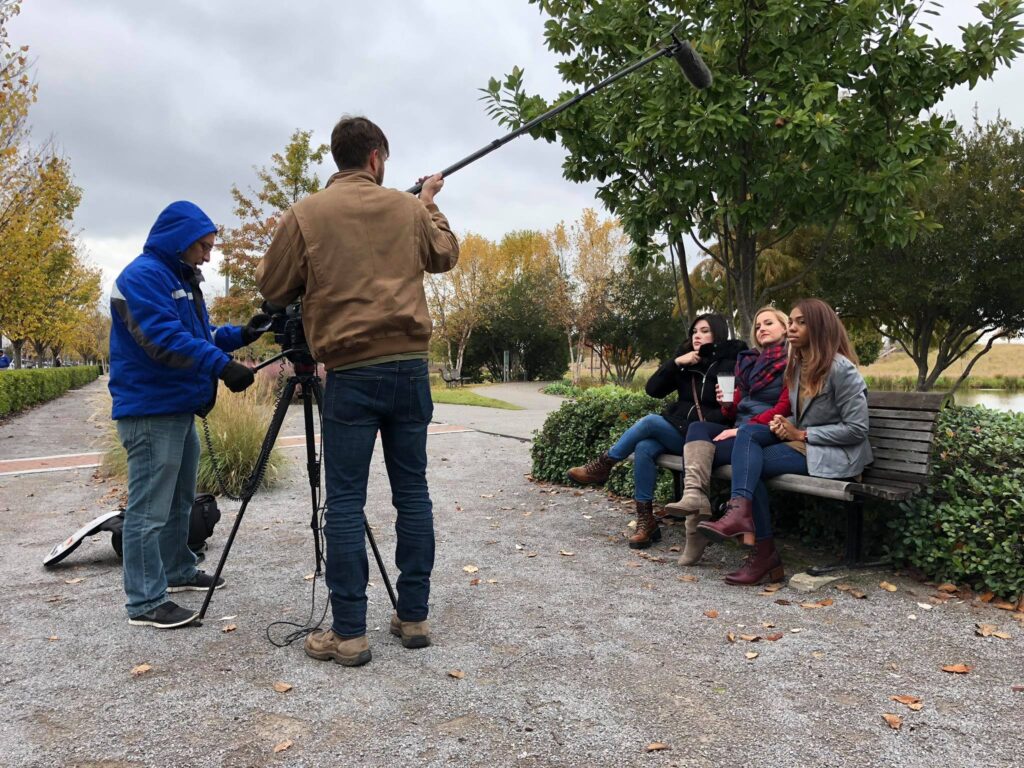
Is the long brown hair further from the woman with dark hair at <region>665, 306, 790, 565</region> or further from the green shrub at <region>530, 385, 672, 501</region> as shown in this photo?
the green shrub at <region>530, 385, 672, 501</region>

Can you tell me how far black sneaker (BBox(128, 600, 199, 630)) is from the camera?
333 centimetres

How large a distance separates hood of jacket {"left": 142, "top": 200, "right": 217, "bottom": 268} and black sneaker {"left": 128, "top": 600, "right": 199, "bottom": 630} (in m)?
1.62

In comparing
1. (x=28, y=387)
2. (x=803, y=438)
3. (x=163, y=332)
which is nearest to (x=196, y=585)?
(x=163, y=332)

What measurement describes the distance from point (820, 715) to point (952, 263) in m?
20.8

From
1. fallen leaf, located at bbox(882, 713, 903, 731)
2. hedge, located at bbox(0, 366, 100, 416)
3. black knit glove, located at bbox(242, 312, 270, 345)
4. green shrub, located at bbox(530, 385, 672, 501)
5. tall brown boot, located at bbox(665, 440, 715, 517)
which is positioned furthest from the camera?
hedge, located at bbox(0, 366, 100, 416)

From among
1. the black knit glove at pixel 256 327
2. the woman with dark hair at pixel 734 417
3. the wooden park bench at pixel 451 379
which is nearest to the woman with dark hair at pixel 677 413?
the woman with dark hair at pixel 734 417

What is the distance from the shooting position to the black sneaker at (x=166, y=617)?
333cm

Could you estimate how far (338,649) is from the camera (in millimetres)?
2926

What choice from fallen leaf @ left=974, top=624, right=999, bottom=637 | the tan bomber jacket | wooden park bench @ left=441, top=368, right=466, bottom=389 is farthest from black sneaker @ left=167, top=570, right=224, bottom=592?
wooden park bench @ left=441, top=368, right=466, bottom=389

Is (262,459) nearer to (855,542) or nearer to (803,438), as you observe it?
(803,438)

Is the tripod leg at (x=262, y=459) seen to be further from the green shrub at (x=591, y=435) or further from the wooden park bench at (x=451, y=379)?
the wooden park bench at (x=451, y=379)

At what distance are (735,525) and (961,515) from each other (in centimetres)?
113

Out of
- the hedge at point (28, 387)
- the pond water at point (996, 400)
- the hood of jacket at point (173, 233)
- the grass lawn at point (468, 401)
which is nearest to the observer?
the hood of jacket at point (173, 233)

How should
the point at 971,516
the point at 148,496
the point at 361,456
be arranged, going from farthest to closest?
the point at 971,516, the point at 148,496, the point at 361,456
